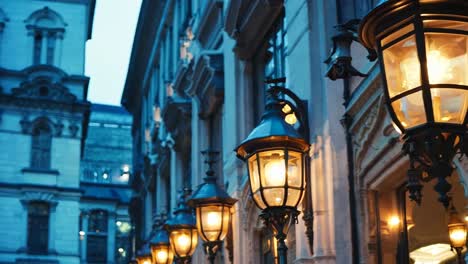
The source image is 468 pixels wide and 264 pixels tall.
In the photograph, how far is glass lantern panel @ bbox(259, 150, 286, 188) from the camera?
24.1 ft

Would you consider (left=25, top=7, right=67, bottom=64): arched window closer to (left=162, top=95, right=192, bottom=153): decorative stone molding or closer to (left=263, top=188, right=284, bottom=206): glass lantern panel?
(left=162, top=95, right=192, bottom=153): decorative stone molding

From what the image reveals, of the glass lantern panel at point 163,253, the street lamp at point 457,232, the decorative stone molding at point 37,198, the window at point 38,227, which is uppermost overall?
the decorative stone molding at point 37,198

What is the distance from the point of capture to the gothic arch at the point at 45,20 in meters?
43.4

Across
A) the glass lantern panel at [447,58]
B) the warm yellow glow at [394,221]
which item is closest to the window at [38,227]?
the warm yellow glow at [394,221]

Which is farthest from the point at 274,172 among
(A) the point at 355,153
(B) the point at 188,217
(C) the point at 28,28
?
(C) the point at 28,28

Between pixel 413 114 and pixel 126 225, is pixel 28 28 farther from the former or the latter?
pixel 413 114

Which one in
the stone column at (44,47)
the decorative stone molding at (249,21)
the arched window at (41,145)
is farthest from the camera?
the stone column at (44,47)

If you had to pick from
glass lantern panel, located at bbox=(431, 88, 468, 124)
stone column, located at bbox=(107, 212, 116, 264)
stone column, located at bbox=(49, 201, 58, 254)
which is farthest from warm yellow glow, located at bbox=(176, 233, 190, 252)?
stone column, located at bbox=(107, 212, 116, 264)

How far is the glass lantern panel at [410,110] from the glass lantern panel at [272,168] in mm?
3021

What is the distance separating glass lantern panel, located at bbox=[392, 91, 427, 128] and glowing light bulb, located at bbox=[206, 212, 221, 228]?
20.9ft

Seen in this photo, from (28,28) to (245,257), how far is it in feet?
105

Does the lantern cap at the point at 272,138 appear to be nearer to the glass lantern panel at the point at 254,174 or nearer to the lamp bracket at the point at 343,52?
the glass lantern panel at the point at 254,174

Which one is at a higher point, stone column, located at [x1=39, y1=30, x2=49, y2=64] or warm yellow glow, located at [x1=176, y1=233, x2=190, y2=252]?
stone column, located at [x1=39, y1=30, x2=49, y2=64]

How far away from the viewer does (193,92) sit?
19.0 m
